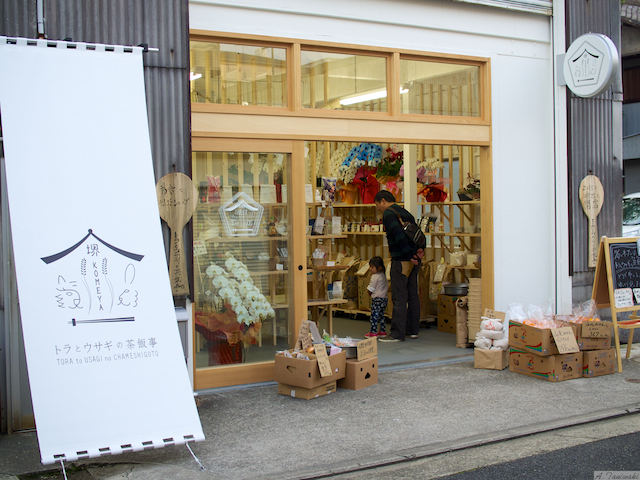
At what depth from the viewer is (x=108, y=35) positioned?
522 cm

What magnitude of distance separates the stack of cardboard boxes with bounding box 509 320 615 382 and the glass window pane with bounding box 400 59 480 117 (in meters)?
2.47

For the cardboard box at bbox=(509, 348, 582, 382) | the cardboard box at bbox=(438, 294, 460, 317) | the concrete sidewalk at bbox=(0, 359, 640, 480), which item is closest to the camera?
the concrete sidewalk at bbox=(0, 359, 640, 480)

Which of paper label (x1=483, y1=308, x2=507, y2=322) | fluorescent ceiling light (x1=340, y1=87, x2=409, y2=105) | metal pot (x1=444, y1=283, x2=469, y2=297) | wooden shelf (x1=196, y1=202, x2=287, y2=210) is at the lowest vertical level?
paper label (x1=483, y1=308, x2=507, y2=322)

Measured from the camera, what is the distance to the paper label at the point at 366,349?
591 cm

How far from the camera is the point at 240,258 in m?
6.19

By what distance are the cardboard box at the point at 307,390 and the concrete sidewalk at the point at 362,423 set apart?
0.05 m

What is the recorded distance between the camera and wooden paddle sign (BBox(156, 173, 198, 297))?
17.9 feet

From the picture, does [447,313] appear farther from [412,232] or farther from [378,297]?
[412,232]

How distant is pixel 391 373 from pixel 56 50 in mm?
4260

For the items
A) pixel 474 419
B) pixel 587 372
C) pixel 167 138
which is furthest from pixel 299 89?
pixel 587 372

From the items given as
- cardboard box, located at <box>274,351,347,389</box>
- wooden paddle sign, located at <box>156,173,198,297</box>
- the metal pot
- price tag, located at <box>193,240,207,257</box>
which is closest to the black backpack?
the metal pot

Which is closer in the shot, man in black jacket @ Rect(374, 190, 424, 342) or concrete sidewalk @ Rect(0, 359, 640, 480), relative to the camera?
concrete sidewalk @ Rect(0, 359, 640, 480)

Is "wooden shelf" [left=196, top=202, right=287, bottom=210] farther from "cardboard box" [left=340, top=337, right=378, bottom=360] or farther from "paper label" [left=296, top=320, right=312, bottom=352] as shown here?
"cardboard box" [left=340, top=337, right=378, bottom=360]

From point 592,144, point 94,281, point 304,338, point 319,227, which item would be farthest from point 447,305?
point 94,281
